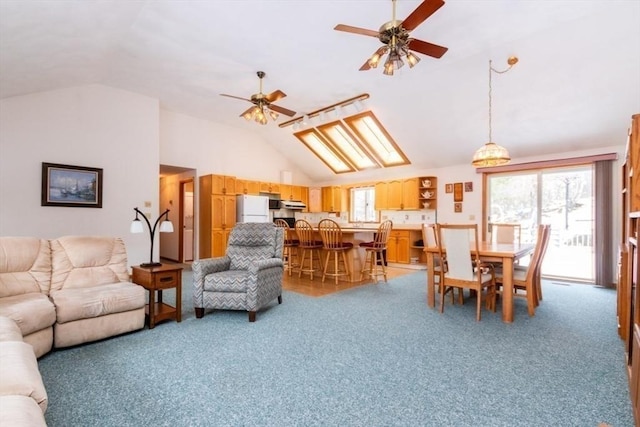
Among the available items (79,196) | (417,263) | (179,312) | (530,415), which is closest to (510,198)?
(417,263)

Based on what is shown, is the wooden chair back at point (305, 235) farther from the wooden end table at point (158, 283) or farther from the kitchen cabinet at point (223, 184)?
the wooden end table at point (158, 283)

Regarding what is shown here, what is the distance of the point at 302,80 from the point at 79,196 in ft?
13.6

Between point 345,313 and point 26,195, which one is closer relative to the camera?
point 345,313

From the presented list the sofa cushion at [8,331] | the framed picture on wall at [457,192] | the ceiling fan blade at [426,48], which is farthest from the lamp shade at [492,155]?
the sofa cushion at [8,331]

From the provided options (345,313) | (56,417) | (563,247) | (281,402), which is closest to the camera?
(56,417)

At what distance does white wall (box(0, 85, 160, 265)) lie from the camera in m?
4.39

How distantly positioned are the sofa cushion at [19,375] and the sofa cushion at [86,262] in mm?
1606

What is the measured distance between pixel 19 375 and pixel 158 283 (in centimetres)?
187

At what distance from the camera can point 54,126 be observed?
15.5 feet

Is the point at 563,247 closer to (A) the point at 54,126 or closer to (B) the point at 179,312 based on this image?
(B) the point at 179,312

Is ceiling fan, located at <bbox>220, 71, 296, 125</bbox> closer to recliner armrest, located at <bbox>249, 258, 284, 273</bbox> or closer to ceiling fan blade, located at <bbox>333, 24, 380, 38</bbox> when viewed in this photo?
ceiling fan blade, located at <bbox>333, 24, 380, 38</bbox>

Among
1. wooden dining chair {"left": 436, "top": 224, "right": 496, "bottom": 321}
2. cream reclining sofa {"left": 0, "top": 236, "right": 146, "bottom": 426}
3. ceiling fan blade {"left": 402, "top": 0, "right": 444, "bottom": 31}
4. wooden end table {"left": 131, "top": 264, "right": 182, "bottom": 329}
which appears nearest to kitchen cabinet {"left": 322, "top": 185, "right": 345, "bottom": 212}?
wooden dining chair {"left": 436, "top": 224, "right": 496, "bottom": 321}

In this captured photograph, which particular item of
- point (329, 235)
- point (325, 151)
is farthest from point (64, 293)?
point (325, 151)

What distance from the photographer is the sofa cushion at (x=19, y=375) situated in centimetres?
122
